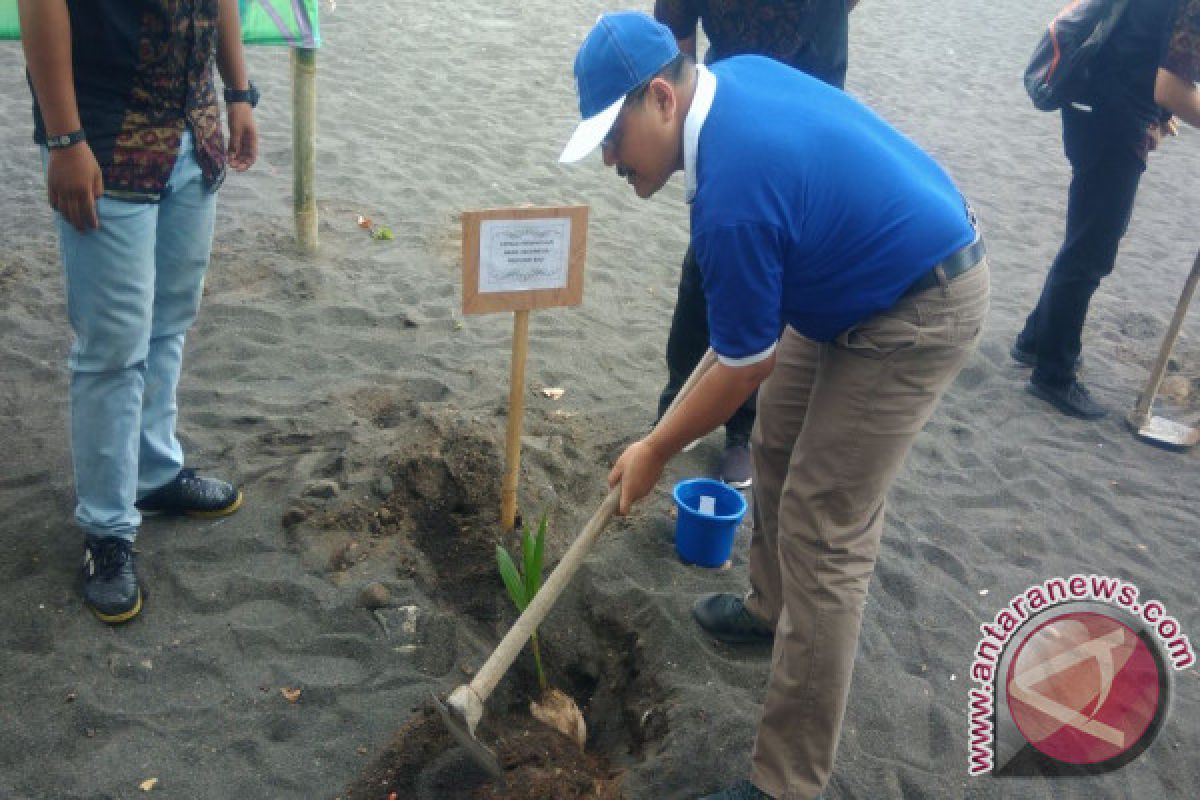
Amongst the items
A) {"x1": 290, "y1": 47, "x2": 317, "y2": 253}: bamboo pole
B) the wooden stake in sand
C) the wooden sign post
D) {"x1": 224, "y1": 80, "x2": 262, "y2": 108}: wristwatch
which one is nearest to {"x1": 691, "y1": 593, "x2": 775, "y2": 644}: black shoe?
the wooden sign post

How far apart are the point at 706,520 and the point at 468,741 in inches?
45.8

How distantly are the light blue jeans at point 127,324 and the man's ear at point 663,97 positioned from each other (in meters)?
1.35

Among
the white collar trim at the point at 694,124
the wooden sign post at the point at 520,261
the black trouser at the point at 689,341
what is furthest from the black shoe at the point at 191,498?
the white collar trim at the point at 694,124

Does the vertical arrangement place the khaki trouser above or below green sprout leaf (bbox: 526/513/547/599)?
above

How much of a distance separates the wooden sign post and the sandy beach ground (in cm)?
73

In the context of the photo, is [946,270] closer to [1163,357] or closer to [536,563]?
[536,563]

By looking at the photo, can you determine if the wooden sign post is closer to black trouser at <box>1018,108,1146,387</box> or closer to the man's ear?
the man's ear

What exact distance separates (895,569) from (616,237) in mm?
3033

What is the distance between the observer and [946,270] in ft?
7.06

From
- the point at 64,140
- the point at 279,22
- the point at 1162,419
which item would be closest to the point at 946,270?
the point at 64,140

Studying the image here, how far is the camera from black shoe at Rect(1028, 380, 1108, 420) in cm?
470

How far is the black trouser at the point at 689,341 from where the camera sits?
3.60m

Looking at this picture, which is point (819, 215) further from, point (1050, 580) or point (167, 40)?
point (1050, 580)

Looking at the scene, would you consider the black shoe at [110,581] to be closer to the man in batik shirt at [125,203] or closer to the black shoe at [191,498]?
the man in batik shirt at [125,203]
